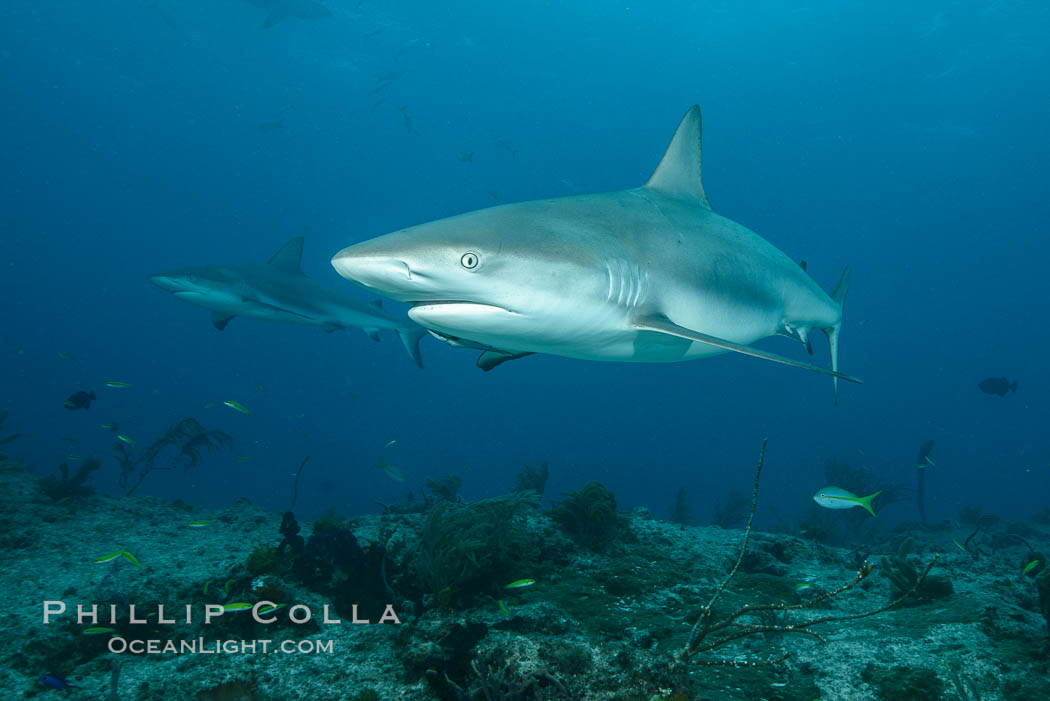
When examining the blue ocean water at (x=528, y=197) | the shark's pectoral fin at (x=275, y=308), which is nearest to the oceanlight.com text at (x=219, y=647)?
the shark's pectoral fin at (x=275, y=308)

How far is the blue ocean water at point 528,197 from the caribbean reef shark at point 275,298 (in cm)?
1780

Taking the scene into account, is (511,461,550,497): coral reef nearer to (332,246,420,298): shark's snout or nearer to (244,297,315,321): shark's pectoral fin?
(244,297,315,321): shark's pectoral fin

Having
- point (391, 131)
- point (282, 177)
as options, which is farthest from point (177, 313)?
point (391, 131)

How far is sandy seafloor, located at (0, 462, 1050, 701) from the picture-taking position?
2.65m

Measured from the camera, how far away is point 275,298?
9.56 meters

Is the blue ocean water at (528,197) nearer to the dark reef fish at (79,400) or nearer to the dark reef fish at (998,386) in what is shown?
the dark reef fish at (79,400)

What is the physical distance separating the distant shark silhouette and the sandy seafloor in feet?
174

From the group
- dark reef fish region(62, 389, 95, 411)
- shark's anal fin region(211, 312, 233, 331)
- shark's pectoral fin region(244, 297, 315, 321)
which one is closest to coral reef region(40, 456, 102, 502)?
dark reef fish region(62, 389, 95, 411)

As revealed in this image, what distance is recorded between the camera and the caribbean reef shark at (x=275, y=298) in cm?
934

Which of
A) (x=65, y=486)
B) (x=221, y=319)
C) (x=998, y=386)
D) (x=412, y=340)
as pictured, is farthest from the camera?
(x=998, y=386)

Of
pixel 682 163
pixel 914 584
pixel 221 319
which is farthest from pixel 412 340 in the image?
pixel 914 584

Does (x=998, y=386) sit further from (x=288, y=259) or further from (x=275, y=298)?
(x=288, y=259)

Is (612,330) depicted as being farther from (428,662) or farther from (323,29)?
(323,29)

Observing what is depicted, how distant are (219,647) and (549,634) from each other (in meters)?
2.47
